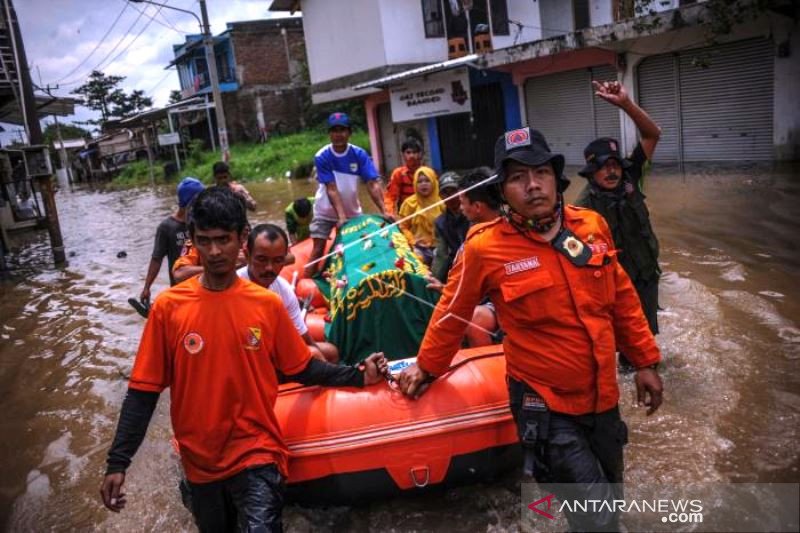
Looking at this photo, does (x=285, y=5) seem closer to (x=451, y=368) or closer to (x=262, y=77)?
(x=262, y=77)

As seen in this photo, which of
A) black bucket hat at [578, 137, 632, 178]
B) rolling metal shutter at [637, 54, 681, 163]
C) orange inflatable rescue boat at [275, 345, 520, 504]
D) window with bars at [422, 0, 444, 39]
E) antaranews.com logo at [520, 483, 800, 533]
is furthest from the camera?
window with bars at [422, 0, 444, 39]

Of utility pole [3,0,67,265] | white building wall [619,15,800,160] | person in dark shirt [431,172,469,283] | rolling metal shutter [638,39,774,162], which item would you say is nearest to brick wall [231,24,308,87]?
utility pole [3,0,67,265]

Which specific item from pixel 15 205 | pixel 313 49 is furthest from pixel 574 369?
pixel 313 49

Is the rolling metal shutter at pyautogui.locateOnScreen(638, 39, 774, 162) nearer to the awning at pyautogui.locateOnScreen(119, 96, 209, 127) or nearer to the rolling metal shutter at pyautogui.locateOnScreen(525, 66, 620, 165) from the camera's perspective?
the rolling metal shutter at pyautogui.locateOnScreen(525, 66, 620, 165)

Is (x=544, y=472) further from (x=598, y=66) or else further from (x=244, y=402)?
(x=598, y=66)

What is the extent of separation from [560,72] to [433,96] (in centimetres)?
316

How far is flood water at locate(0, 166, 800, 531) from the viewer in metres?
3.61

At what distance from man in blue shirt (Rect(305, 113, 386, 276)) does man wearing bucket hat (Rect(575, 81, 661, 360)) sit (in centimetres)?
263

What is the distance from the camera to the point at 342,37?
1845cm

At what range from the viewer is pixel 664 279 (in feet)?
23.3

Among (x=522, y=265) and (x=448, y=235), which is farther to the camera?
(x=448, y=235)

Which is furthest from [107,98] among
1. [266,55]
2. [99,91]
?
[266,55]

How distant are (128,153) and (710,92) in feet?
124

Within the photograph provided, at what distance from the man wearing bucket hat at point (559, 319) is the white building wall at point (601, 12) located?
15.6 m
